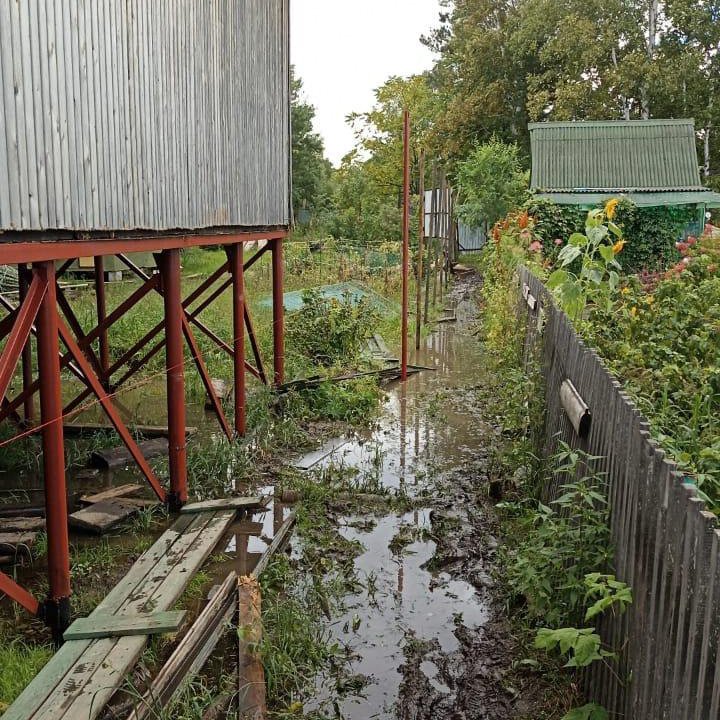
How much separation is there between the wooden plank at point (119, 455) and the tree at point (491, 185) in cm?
2223

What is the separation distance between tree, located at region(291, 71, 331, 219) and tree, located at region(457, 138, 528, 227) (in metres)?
12.5

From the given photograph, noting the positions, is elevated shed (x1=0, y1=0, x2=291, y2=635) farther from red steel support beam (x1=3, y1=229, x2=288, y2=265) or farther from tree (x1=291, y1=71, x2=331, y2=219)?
tree (x1=291, y1=71, x2=331, y2=219)

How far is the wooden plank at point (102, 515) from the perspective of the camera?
6699mm

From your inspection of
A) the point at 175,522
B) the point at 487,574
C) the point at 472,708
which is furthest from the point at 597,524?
the point at 175,522

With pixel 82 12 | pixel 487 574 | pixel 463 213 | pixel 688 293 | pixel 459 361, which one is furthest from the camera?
pixel 463 213

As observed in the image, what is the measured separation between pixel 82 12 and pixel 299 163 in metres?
36.1

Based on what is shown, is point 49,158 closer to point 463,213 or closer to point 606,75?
point 463,213

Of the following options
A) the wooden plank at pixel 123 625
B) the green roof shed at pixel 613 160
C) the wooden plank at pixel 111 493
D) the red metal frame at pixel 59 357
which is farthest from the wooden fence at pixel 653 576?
the green roof shed at pixel 613 160

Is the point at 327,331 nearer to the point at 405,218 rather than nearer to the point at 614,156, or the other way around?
the point at 405,218

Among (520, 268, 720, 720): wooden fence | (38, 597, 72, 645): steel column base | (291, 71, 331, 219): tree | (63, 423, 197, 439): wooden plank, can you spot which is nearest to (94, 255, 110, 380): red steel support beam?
(63, 423, 197, 439): wooden plank

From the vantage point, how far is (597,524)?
432 cm

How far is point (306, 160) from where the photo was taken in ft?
133

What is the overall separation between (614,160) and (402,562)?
2022 centimetres

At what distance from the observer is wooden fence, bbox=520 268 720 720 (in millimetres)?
2602
